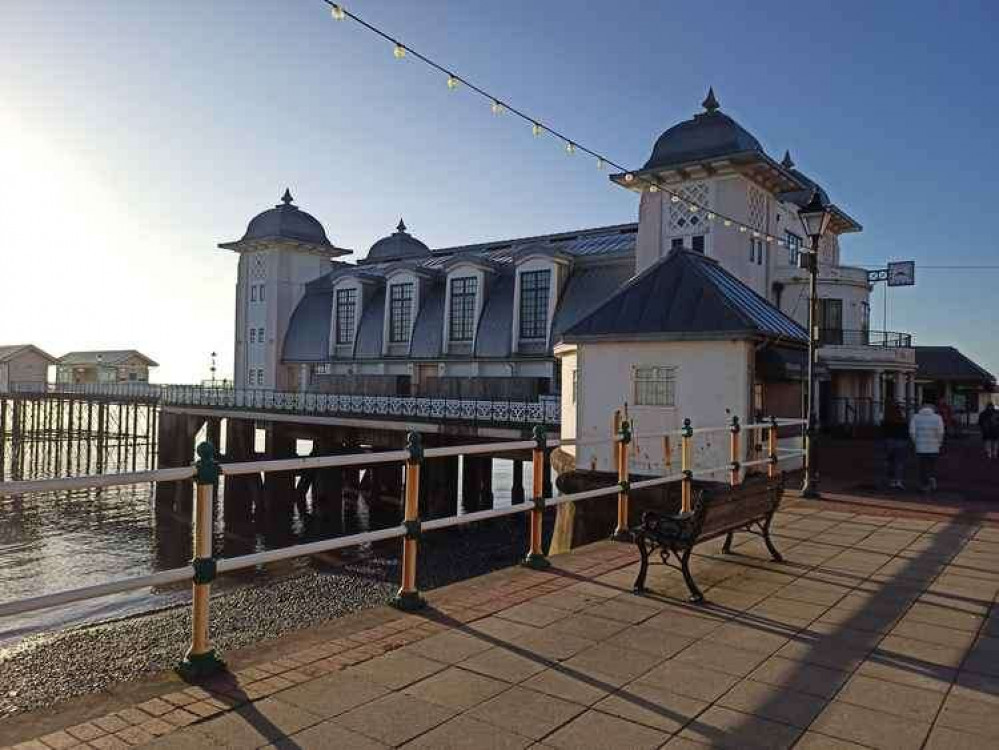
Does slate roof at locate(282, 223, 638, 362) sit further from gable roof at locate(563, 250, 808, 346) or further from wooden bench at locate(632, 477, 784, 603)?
wooden bench at locate(632, 477, 784, 603)

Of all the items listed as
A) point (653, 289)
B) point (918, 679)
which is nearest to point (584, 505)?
point (653, 289)

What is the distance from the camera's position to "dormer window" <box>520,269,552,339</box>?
31.0 meters

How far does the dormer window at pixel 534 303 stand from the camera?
31.0m

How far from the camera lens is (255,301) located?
137 ft

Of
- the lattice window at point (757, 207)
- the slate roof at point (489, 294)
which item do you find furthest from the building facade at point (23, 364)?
the lattice window at point (757, 207)

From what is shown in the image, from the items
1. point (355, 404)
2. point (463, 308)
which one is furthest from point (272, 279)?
point (355, 404)

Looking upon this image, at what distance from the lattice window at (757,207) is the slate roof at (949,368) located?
2465 centimetres

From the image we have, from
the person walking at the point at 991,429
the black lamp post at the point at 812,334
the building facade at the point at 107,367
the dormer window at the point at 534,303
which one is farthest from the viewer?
the building facade at the point at 107,367

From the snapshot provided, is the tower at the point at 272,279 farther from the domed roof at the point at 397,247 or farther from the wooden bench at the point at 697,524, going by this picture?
the wooden bench at the point at 697,524

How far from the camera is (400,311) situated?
36344 millimetres

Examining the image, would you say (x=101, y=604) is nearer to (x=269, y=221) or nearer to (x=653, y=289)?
(x=653, y=289)

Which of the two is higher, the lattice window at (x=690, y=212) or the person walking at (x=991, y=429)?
the lattice window at (x=690, y=212)

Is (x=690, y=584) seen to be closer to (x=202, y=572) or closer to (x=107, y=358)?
(x=202, y=572)

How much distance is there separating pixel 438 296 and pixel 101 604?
905 inches
